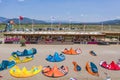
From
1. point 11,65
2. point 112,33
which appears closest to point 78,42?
point 112,33

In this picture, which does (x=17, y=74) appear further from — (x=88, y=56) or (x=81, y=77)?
(x=88, y=56)

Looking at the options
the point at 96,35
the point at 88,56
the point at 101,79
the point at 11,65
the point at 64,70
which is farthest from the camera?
the point at 96,35

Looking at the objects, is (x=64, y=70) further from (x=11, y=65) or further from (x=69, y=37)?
(x=69, y=37)

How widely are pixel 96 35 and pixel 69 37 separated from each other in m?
5.09

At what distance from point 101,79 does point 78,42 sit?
24.4 m

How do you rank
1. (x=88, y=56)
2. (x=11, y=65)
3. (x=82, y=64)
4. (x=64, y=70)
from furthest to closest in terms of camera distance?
(x=88, y=56) < (x=82, y=64) < (x=11, y=65) < (x=64, y=70)

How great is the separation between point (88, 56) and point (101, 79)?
10.6 metres

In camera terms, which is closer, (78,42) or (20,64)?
(20,64)

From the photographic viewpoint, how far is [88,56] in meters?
29.7

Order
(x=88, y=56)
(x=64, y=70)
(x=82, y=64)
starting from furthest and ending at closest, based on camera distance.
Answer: (x=88, y=56), (x=82, y=64), (x=64, y=70)

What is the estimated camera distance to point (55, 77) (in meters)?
19.8

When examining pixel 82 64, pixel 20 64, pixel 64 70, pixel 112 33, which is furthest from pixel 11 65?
pixel 112 33

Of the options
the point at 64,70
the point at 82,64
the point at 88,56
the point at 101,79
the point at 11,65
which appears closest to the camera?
the point at 101,79

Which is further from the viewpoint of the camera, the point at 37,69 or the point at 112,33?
the point at 112,33
